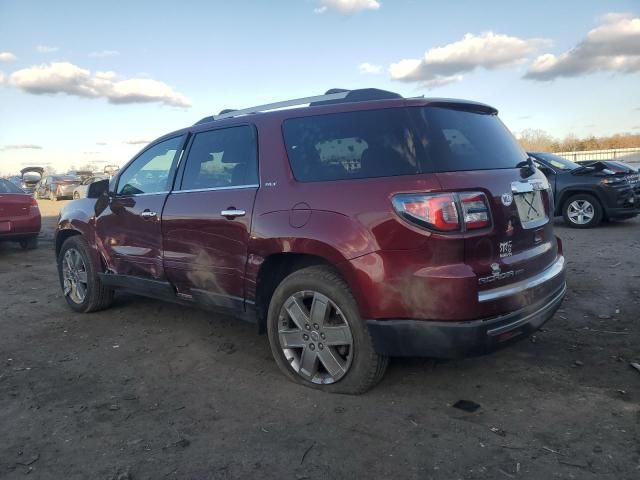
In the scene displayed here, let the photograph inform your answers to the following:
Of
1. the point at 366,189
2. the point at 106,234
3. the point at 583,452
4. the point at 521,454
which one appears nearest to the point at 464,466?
the point at 521,454

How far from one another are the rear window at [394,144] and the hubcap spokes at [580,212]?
7700 mm

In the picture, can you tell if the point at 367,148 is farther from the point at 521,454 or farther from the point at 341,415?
the point at 521,454

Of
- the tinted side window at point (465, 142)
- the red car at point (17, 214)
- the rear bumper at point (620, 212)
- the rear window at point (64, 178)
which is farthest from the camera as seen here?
the rear window at point (64, 178)

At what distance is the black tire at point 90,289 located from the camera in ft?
17.5

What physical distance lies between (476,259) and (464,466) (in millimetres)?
1055

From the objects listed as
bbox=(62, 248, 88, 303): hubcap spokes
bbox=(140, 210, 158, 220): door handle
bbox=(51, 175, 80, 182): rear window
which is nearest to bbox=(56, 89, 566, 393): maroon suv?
bbox=(140, 210, 158, 220): door handle

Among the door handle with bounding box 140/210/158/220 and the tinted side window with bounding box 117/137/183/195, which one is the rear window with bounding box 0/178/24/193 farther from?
the door handle with bounding box 140/210/158/220

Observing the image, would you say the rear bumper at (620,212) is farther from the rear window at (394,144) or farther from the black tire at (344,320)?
the black tire at (344,320)

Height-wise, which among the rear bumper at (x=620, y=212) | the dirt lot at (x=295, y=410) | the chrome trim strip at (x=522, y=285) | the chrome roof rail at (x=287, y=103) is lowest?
the dirt lot at (x=295, y=410)

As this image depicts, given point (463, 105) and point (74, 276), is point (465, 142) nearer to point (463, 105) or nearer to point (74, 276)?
point (463, 105)

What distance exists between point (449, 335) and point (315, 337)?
903 millimetres

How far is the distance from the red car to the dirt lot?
5312mm

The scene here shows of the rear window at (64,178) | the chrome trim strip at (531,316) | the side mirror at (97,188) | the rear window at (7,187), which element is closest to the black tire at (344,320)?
the chrome trim strip at (531,316)

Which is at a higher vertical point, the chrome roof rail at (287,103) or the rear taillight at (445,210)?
the chrome roof rail at (287,103)
